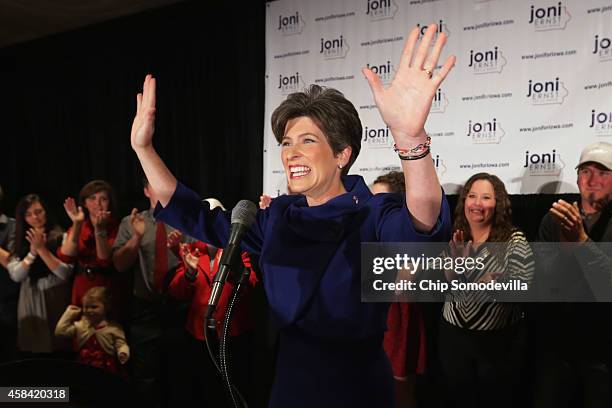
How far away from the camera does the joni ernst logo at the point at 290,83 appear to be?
12.8 ft

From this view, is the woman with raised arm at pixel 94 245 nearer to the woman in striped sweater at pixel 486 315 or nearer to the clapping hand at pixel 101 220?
the clapping hand at pixel 101 220

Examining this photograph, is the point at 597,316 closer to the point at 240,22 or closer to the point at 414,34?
the point at 414,34

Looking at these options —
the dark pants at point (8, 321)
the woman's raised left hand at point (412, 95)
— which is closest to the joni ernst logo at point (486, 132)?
the woman's raised left hand at point (412, 95)

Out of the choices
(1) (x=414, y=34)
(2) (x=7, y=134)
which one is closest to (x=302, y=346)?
(1) (x=414, y=34)

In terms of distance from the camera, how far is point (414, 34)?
1.15 metres

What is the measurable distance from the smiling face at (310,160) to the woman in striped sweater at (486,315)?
1527 mm

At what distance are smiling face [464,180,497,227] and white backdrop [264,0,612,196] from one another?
24cm

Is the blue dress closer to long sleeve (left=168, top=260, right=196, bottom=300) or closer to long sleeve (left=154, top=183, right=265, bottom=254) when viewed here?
long sleeve (left=154, top=183, right=265, bottom=254)

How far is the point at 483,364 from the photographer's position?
281 centimetres

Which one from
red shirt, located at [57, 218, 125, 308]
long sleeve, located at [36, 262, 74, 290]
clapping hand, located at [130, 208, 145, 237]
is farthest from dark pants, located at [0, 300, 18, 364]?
clapping hand, located at [130, 208, 145, 237]

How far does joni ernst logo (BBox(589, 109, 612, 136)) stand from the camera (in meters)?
2.84

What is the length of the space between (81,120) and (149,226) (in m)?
2.19

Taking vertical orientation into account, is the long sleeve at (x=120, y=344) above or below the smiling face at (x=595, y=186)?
below

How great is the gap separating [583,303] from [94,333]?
2.94 m
